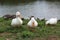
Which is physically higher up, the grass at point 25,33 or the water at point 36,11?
the water at point 36,11

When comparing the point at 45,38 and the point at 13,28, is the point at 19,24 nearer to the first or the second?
the point at 13,28

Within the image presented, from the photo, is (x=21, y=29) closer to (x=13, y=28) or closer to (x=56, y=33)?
(x=13, y=28)

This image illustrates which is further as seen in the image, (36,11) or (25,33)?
(36,11)

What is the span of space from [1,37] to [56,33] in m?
1.74

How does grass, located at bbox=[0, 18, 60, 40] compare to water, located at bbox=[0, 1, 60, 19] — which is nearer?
grass, located at bbox=[0, 18, 60, 40]

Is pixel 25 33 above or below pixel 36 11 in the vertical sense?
below

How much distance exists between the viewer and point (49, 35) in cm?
664

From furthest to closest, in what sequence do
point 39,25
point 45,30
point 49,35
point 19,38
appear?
point 39,25 → point 45,30 → point 49,35 → point 19,38

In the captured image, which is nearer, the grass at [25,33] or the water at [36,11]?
the grass at [25,33]

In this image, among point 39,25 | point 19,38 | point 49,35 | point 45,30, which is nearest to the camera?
point 19,38

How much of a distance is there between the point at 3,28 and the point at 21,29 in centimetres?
62

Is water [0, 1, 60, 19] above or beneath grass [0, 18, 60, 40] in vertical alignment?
above

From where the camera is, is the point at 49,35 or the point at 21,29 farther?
the point at 21,29

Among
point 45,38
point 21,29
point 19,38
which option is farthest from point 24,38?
point 21,29
